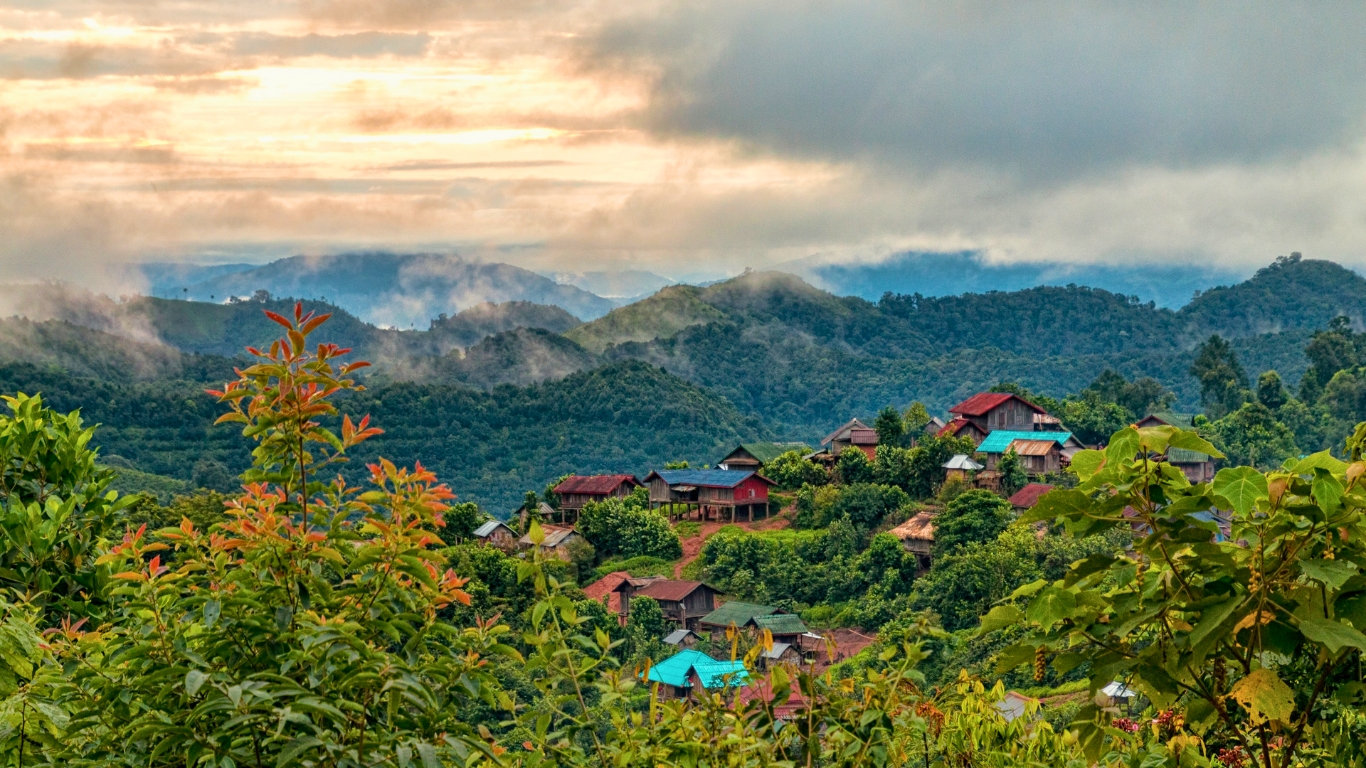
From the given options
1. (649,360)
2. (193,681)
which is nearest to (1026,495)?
(193,681)

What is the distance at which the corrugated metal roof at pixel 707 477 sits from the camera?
124ft

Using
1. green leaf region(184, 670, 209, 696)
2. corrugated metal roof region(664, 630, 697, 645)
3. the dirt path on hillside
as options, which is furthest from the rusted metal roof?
green leaf region(184, 670, 209, 696)

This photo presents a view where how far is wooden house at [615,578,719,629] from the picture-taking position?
30.5m

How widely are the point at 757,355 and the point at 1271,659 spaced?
10641 centimetres

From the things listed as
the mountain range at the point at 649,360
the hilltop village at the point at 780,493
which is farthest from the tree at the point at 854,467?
the mountain range at the point at 649,360

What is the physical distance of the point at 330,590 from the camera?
2.33 metres

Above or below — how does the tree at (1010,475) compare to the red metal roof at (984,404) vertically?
below

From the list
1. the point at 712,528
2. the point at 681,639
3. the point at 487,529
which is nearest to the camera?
the point at 681,639

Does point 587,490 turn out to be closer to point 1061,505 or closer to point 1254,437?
point 1254,437

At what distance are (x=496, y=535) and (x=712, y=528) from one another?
21.1ft

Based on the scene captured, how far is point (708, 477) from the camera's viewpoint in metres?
38.9

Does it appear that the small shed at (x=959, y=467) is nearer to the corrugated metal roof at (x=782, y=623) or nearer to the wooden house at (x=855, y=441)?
the wooden house at (x=855, y=441)

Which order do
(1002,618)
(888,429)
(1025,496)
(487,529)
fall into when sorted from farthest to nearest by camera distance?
(888,429) < (487,529) < (1025,496) < (1002,618)

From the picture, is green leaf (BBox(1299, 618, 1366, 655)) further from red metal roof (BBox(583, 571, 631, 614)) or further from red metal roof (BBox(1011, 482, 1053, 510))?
red metal roof (BBox(1011, 482, 1053, 510))
